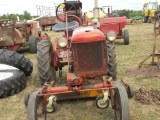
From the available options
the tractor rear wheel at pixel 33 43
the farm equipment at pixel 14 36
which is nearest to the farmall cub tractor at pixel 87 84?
the farm equipment at pixel 14 36

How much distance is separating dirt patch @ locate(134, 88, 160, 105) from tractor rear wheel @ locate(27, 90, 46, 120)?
1.68 m

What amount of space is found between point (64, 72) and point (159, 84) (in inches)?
90.6

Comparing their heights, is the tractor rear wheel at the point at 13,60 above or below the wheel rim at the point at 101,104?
above

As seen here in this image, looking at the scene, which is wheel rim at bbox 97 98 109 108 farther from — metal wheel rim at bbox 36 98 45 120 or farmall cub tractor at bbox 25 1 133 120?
metal wheel rim at bbox 36 98 45 120

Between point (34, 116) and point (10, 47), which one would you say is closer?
point (34, 116)

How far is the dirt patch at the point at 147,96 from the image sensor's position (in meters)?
4.05

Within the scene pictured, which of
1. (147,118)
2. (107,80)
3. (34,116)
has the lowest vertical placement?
(147,118)

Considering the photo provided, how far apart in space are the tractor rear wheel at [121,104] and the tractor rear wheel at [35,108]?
97 cm

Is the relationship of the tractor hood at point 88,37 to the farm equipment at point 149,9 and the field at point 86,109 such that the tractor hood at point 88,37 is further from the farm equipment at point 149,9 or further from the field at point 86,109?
the farm equipment at point 149,9

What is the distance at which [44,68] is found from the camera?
4.45 m

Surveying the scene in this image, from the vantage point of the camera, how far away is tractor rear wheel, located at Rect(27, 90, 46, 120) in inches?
119

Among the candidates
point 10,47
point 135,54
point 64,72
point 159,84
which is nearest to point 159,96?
point 159,84

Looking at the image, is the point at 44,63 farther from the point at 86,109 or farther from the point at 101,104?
the point at 101,104

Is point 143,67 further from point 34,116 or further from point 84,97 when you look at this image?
point 34,116
